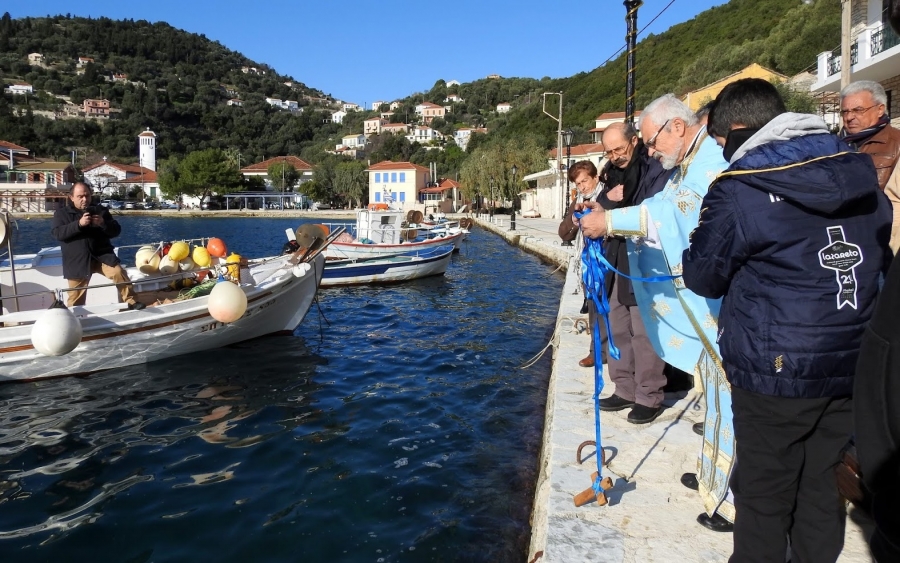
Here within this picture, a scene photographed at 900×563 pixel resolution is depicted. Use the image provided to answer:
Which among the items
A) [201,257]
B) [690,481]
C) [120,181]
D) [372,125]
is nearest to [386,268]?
[201,257]

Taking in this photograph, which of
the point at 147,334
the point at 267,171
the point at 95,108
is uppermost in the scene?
the point at 95,108

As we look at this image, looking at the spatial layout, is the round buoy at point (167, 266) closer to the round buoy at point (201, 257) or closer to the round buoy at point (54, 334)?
the round buoy at point (201, 257)

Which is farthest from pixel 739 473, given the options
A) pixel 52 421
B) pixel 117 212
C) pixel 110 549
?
pixel 117 212

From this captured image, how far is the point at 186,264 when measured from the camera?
10094 millimetres

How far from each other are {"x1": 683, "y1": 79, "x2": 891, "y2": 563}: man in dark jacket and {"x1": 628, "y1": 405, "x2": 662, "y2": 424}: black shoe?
7.00ft

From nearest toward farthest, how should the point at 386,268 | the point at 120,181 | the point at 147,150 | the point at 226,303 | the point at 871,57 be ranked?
the point at 226,303, the point at 386,268, the point at 871,57, the point at 120,181, the point at 147,150

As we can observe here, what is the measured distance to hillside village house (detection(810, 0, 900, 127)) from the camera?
17938mm

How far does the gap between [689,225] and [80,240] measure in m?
7.75

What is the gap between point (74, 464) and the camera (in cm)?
548

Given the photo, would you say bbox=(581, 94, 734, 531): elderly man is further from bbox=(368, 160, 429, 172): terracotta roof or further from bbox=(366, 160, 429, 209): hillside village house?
bbox=(368, 160, 429, 172): terracotta roof

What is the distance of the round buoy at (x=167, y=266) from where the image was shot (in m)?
9.67

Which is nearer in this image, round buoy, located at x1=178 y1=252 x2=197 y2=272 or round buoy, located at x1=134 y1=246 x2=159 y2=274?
round buoy, located at x1=134 y1=246 x2=159 y2=274

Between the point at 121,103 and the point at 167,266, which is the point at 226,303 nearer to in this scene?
the point at 167,266

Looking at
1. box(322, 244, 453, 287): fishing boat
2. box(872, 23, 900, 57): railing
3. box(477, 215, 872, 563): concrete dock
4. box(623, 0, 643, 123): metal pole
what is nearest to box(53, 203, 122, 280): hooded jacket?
box(477, 215, 872, 563): concrete dock
